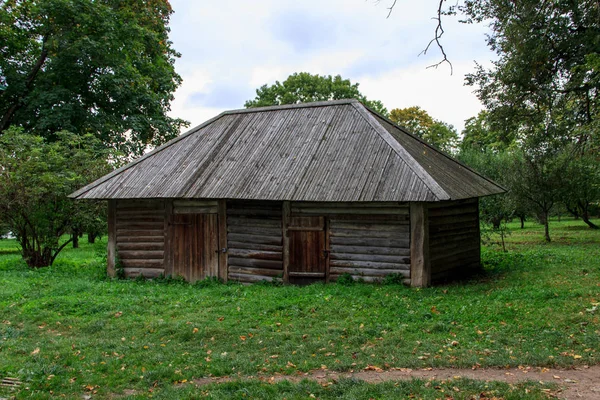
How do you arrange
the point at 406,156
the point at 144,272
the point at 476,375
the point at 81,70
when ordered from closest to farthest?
the point at 476,375
the point at 406,156
the point at 144,272
the point at 81,70

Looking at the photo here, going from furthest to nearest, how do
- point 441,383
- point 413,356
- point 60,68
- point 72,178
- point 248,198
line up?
1. point 60,68
2. point 72,178
3. point 248,198
4. point 413,356
5. point 441,383

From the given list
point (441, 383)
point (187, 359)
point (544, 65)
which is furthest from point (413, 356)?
point (544, 65)

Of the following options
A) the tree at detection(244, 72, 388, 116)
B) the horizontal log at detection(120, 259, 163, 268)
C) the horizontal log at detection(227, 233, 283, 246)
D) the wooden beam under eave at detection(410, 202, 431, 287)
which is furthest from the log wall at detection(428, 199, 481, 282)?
the tree at detection(244, 72, 388, 116)

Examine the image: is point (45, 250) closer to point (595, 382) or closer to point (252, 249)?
point (252, 249)

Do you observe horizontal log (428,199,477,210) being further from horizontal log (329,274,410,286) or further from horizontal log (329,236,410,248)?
horizontal log (329,274,410,286)

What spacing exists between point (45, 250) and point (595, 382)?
16.7 m

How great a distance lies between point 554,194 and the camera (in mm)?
23953

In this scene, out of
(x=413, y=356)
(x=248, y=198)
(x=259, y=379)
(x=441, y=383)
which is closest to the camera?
(x=441, y=383)

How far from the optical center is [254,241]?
44.1ft

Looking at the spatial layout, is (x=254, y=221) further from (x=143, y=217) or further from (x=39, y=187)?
(x=39, y=187)

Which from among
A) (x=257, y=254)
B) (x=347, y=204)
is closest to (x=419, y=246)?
(x=347, y=204)

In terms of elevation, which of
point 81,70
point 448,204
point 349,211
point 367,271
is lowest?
point 367,271

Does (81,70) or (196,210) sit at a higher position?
(81,70)

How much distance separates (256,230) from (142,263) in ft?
11.9
